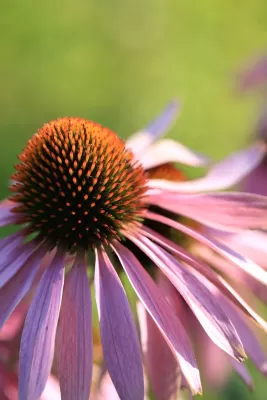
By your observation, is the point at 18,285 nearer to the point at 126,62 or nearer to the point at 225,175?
the point at 225,175

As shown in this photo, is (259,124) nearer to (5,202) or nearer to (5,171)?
(5,202)

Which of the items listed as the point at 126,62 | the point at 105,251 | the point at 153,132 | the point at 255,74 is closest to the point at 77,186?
the point at 105,251

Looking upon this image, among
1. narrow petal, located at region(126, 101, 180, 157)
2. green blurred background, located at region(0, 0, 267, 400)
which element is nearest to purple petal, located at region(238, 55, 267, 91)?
narrow petal, located at region(126, 101, 180, 157)

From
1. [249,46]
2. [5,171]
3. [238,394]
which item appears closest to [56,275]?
[238,394]

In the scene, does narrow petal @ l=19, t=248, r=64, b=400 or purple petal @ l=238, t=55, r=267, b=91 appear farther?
purple petal @ l=238, t=55, r=267, b=91

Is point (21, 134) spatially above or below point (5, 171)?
above

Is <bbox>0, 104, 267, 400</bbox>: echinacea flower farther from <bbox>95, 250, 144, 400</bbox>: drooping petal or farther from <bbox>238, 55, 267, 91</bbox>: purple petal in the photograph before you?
<bbox>238, 55, 267, 91</bbox>: purple petal
